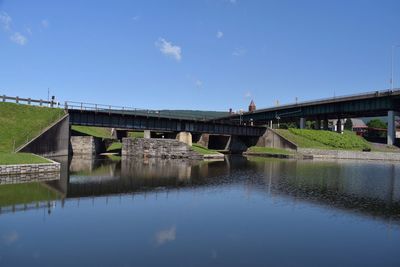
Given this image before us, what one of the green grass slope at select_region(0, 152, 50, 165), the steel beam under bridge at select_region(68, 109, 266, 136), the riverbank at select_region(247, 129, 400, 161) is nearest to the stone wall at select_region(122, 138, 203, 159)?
the steel beam under bridge at select_region(68, 109, 266, 136)

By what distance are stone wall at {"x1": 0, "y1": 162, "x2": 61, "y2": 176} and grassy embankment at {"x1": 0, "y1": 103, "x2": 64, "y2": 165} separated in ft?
36.9

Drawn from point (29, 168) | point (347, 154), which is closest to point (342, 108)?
point (347, 154)

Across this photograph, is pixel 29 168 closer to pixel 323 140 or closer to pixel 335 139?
pixel 323 140

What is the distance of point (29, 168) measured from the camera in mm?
40219

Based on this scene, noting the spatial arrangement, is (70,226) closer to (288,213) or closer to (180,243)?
(180,243)

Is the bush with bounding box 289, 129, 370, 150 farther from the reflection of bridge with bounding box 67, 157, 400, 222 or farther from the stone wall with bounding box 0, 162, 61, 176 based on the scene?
the stone wall with bounding box 0, 162, 61, 176

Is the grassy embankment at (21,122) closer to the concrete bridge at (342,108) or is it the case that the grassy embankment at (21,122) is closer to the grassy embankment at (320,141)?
the grassy embankment at (320,141)

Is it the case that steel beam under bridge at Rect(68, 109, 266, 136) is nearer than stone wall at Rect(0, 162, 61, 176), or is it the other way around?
stone wall at Rect(0, 162, 61, 176)

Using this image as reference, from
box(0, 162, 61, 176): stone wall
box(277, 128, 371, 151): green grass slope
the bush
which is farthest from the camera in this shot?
the bush

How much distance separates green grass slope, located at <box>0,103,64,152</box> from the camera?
57.3m

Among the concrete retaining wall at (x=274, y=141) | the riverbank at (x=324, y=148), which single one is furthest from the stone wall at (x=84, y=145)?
the concrete retaining wall at (x=274, y=141)

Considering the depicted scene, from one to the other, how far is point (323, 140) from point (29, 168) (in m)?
87.4

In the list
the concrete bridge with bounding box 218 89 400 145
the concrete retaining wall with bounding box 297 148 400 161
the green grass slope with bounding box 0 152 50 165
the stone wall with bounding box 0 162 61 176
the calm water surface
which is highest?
the concrete bridge with bounding box 218 89 400 145

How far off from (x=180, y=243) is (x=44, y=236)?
643 centimetres
